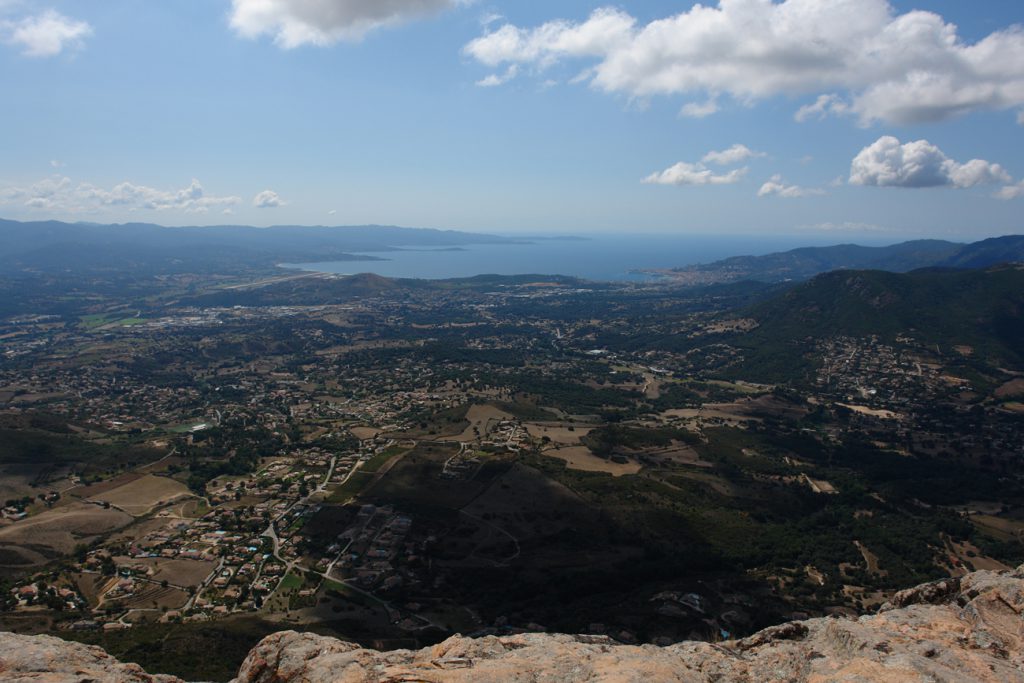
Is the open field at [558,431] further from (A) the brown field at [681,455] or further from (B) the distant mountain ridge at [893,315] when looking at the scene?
(B) the distant mountain ridge at [893,315]

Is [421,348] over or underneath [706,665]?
underneath

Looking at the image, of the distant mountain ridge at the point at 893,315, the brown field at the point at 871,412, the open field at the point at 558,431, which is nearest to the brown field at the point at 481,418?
the open field at the point at 558,431

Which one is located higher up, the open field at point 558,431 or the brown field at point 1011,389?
the brown field at point 1011,389

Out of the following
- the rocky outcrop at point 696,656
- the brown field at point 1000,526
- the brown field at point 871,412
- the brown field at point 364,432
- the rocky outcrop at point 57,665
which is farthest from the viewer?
the brown field at point 871,412

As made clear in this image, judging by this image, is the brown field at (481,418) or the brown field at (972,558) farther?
the brown field at (481,418)

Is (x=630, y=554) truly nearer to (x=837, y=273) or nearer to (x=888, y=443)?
(x=888, y=443)

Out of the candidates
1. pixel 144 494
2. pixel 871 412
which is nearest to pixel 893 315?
pixel 871 412

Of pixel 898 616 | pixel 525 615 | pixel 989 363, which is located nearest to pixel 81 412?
pixel 525 615
